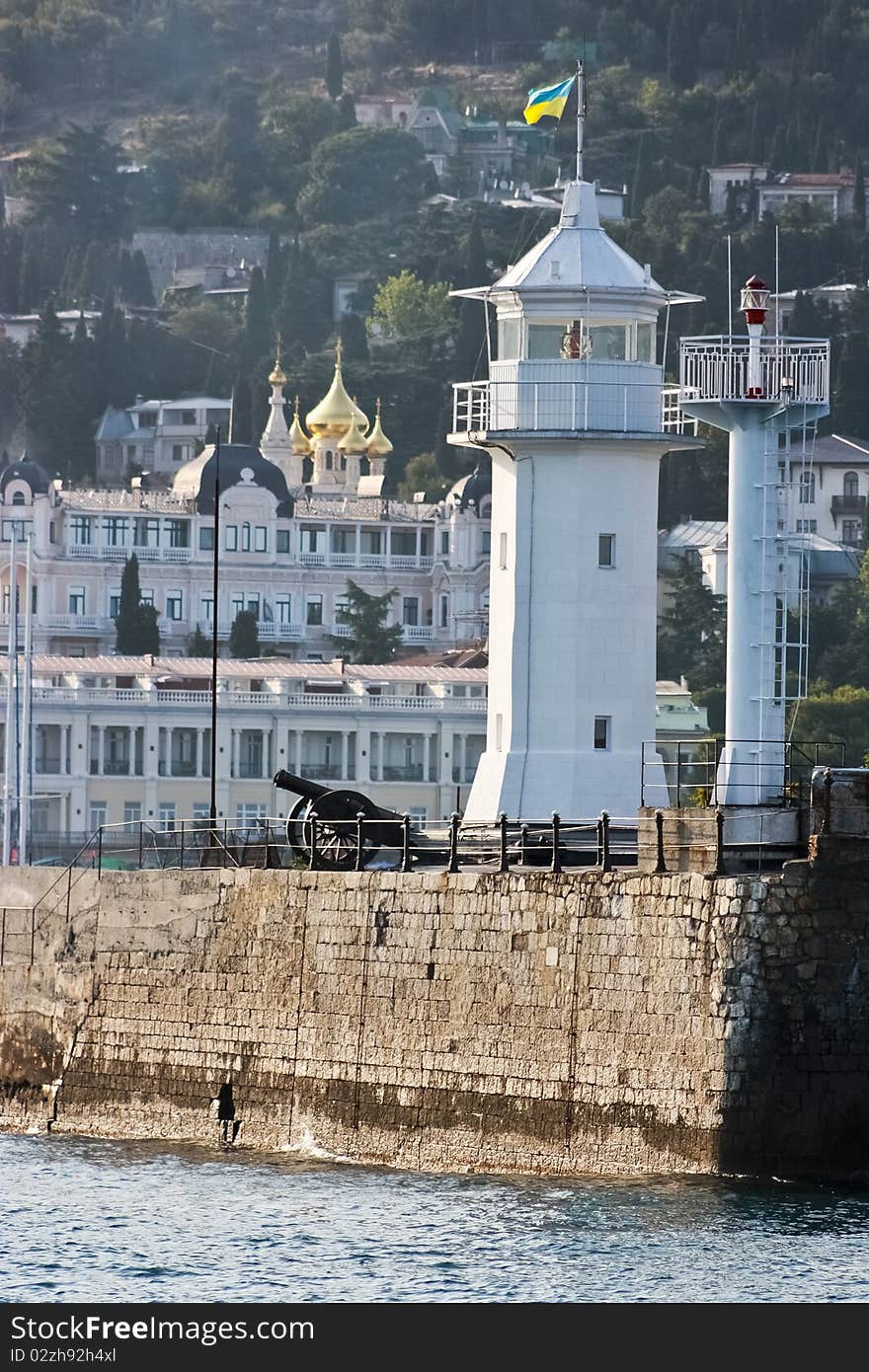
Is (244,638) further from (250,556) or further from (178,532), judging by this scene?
(250,556)

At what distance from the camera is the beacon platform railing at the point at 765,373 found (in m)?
45.1

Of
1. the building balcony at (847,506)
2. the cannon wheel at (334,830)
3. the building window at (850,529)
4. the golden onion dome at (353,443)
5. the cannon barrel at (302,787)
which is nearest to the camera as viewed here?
the cannon wheel at (334,830)

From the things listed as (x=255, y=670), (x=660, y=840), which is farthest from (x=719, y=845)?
(x=255, y=670)

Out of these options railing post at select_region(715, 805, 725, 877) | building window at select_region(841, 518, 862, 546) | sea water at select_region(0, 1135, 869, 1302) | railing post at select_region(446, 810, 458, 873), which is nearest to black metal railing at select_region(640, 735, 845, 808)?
railing post at select_region(715, 805, 725, 877)

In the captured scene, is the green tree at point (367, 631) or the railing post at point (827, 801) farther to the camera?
the green tree at point (367, 631)

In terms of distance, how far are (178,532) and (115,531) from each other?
3.01 m

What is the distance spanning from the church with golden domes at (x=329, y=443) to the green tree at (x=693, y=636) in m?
50.3

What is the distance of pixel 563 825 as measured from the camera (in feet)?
143

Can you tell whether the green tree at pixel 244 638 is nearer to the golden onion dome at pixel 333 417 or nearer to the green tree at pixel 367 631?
the green tree at pixel 367 631

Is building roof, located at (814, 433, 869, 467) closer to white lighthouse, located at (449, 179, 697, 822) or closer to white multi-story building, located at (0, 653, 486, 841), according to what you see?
white multi-story building, located at (0, 653, 486, 841)

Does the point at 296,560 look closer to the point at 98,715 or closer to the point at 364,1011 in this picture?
the point at 98,715

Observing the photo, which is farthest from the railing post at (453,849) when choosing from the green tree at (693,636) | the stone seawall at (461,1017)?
the green tree at (693,636)
